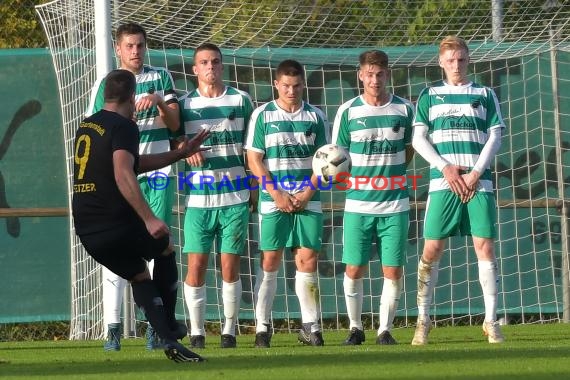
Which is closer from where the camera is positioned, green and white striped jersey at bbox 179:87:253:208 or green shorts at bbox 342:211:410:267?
green shorts at bbox 342:211:410:267

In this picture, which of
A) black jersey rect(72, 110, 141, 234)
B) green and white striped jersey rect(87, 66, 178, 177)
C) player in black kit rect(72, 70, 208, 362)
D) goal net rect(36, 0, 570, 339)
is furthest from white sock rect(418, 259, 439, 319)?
goal net rect(36, 0, 570, 339)

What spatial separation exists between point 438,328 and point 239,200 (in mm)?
3103

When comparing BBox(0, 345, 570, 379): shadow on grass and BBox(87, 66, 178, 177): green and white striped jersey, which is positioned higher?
BBox(87, 66, 178, 177): green and white striped jersey

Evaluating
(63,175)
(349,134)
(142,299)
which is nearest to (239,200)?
(349,134)

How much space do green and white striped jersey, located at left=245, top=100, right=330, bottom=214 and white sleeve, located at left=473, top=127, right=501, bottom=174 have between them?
1156 mm

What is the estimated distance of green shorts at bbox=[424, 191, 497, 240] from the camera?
29.4 ft

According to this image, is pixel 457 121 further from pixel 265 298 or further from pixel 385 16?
pixel 385 16

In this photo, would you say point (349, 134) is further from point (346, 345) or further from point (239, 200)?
point (346, 345)

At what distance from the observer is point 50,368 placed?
7.52 meters

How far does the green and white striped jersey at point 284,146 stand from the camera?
30.5ft

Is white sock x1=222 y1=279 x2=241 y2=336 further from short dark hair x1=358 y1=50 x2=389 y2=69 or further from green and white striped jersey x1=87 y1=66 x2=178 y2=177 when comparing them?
short dark hair x1=358 y1=50 x2=389 y2=69

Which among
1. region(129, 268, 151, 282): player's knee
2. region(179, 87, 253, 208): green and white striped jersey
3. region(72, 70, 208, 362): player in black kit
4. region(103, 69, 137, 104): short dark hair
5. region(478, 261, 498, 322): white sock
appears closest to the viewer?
region(72, 70, 208, 362): player in black kit

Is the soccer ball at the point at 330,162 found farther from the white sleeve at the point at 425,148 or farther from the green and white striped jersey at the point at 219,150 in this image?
the green and white striped jersey at the point at 219,150

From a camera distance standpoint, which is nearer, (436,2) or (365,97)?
(365,97)
